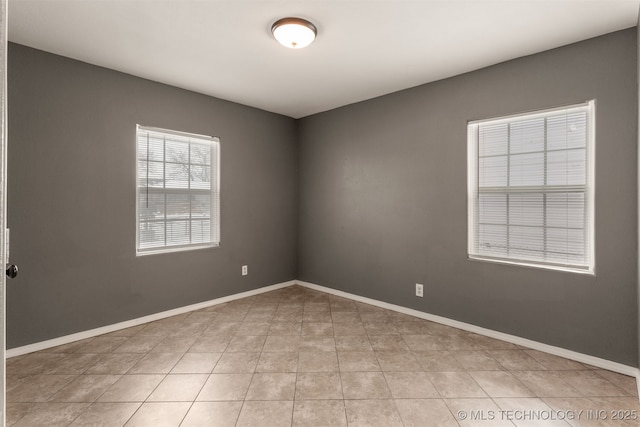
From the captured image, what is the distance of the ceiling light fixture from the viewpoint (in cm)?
227

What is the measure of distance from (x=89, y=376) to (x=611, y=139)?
14.1 feet

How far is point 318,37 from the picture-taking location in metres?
2.53

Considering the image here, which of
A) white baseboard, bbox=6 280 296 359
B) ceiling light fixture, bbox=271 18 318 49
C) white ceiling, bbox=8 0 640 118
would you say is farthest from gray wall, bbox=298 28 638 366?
ceiling light fixture, bbox=271 18 318 49

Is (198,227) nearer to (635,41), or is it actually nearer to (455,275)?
(455,275)

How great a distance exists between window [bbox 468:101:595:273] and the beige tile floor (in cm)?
89

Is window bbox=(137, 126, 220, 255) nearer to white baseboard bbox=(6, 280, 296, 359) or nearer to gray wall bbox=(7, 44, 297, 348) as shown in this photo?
gray wall bbox=(7, 44, 297, 348)

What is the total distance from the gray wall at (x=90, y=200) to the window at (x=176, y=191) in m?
0.10

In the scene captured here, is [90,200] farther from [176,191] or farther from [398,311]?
[398,311]

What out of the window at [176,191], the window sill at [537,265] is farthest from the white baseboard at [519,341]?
the window at [176,191]

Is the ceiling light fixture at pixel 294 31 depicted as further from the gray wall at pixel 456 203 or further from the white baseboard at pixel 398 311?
the white baseboard at pixel 398 311

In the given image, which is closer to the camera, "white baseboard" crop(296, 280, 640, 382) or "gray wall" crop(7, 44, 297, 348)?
"white baseboard" crop(296, 280, 640, 382)

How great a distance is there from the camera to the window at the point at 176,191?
3381 millimetres

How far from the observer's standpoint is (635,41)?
7.59 ft

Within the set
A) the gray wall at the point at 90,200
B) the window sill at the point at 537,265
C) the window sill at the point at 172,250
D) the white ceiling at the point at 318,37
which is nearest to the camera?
the white ceiling at the point at 318,37
